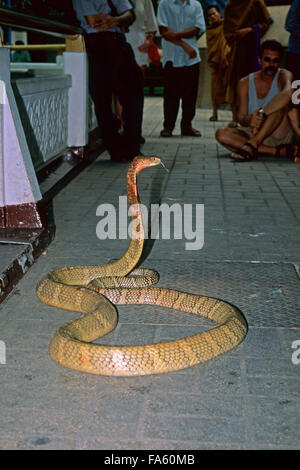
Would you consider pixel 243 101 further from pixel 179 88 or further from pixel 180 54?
pixel 180 54

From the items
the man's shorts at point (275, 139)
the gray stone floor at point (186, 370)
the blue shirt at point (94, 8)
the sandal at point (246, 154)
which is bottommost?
the sandal at point (246, 154)

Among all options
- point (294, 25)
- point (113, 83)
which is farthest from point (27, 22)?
point (294, 25)

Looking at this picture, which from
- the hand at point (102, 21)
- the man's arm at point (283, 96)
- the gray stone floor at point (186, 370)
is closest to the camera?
the gray stone floor at point (186, 370)

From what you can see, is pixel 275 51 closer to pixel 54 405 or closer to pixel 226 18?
pixel 226 18

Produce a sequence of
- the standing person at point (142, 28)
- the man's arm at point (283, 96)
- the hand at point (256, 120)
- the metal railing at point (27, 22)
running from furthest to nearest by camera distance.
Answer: the standing person at point (142, 28)
the hand at point (256, 120)
the man's arm at point (283, 96)
the metal railing at point (27, 22)

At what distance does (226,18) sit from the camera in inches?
437

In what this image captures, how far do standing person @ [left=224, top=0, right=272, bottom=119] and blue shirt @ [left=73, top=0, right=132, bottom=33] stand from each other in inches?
145

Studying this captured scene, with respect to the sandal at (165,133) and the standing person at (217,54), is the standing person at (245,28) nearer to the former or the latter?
the standing person at (217,54)

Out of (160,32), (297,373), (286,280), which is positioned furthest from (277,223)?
(160,32)

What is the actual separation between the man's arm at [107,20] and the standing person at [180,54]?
290 centimetres

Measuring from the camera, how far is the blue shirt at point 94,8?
25.5 ft

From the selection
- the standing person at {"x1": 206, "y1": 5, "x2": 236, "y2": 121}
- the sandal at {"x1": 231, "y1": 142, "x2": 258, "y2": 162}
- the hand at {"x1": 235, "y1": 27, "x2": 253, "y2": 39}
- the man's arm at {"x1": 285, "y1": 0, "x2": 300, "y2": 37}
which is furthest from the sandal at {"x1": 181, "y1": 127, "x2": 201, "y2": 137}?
the man's arm at {"x1": 285, "y1": 0, "x2": 300, "y2": 37}

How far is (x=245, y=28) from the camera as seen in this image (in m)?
11.0

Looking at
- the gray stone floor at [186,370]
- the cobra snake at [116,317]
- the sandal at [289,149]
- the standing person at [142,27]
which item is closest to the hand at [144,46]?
the standing person at [142,27]
